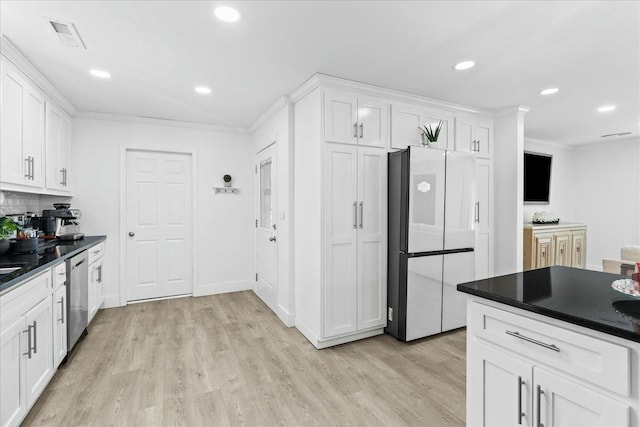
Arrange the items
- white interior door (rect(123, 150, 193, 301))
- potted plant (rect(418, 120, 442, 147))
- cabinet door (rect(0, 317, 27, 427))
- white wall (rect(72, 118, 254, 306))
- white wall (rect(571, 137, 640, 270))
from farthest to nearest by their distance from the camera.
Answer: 1. white wall (rect(571, 137, 640, 270))
2. white interior door (rect(123, 150, 193, 301))
3. white wall (rect(72, 118, 254, 306))
4. potted plant (rect(418, 120, 442, 147))
5. cabinet door (rect(0, 317, 27, 427))

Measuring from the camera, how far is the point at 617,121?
459 centimetres

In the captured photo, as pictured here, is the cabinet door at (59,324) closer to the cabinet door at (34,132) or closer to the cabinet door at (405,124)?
the cabinet door at (34,132)

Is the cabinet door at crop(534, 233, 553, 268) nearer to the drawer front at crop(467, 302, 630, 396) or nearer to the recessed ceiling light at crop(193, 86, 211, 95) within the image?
the drawer front at crop(467, 302, 630, 396)

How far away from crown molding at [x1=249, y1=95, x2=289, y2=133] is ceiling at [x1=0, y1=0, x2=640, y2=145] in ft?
0.39

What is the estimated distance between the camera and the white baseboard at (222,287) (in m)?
4.60

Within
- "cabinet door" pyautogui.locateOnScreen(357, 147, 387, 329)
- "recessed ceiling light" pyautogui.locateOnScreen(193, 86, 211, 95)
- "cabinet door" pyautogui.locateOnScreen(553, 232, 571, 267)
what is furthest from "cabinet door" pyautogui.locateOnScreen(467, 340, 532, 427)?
"cabinet door" pyautogui.locateOnScreen(553, 232, 571, 267)

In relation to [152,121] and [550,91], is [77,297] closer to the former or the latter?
[152,121]

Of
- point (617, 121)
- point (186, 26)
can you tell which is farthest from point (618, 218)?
point (186, 26)

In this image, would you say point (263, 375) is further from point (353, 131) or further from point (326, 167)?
point (353, 131)

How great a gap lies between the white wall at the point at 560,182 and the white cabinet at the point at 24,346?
6758mm

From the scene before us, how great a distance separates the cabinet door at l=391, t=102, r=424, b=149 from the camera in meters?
3.29

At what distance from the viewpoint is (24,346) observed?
1.88 meters

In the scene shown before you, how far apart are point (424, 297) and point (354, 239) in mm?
895

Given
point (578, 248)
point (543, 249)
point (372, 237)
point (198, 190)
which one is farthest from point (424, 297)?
point (578, 248)
